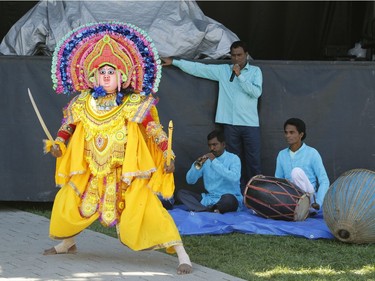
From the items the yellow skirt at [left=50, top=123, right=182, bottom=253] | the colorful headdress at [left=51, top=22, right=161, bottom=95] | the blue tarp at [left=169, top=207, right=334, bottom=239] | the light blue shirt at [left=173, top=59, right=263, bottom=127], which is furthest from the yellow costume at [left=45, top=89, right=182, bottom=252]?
the light blue shirt at [left=173, top=59, right=263, bottom=127]

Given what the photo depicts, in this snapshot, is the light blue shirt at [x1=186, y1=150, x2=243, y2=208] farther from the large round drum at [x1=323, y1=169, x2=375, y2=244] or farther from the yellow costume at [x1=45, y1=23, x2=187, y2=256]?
the yellow costume at [x1=45, y1=23, x2=187, y2=256]

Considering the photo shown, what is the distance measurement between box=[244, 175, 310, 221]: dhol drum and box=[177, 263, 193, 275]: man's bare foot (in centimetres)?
215

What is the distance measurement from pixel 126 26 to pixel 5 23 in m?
5.28

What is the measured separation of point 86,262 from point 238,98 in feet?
9.67

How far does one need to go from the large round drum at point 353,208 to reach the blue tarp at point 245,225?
302mm

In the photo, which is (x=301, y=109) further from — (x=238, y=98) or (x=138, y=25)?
(x=138, y=25)

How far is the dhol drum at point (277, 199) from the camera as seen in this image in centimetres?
826

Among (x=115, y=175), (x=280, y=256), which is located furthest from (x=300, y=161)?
(x=115, y=175)

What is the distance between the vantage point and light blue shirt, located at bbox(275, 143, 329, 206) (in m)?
8.60

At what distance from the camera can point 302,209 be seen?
829cm

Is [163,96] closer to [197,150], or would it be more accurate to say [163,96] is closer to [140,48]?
[197,150]

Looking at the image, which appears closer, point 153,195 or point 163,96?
point 153,195

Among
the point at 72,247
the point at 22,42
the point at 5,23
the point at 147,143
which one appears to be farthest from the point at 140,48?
the point at 5,23

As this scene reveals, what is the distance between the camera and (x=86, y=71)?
6586 millimetres
